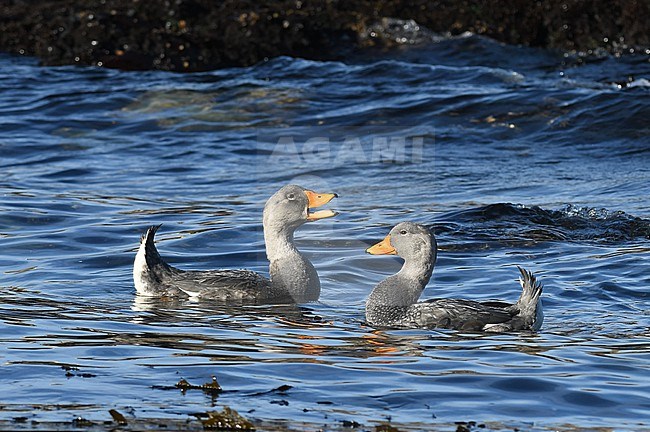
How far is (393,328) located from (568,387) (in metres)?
1.75

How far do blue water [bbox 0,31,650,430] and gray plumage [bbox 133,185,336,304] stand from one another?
0.52ft

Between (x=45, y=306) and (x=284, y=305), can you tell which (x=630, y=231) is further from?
(x=45, y=306)

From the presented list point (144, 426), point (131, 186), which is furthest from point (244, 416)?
point (131, 186)

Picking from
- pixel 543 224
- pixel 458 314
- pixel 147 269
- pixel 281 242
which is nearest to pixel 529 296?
pixel 458 314

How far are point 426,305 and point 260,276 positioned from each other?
1.59m

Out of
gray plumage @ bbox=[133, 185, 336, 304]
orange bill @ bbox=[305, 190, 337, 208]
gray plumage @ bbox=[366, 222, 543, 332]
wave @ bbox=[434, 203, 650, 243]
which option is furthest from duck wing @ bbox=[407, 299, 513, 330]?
wave @ bbox=[434, 203, 650, 243]

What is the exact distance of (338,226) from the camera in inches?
426

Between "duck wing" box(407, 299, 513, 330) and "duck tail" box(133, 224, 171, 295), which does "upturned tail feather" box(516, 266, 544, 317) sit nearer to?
"duck wing" box(407, 299, 513, 330)

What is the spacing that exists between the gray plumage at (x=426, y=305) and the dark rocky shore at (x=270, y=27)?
11.2 m

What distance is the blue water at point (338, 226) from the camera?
5430mm

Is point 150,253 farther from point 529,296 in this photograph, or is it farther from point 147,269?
point 529,296

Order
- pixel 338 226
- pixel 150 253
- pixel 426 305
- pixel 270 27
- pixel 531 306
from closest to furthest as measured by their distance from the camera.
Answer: pixel 531 306
pixel 426 305
pixel 150 253
pixel 338 226
pixel 270 27

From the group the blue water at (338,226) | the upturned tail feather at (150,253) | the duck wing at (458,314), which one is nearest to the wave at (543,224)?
the blue water at (338,226)

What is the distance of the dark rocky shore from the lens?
18172mm
